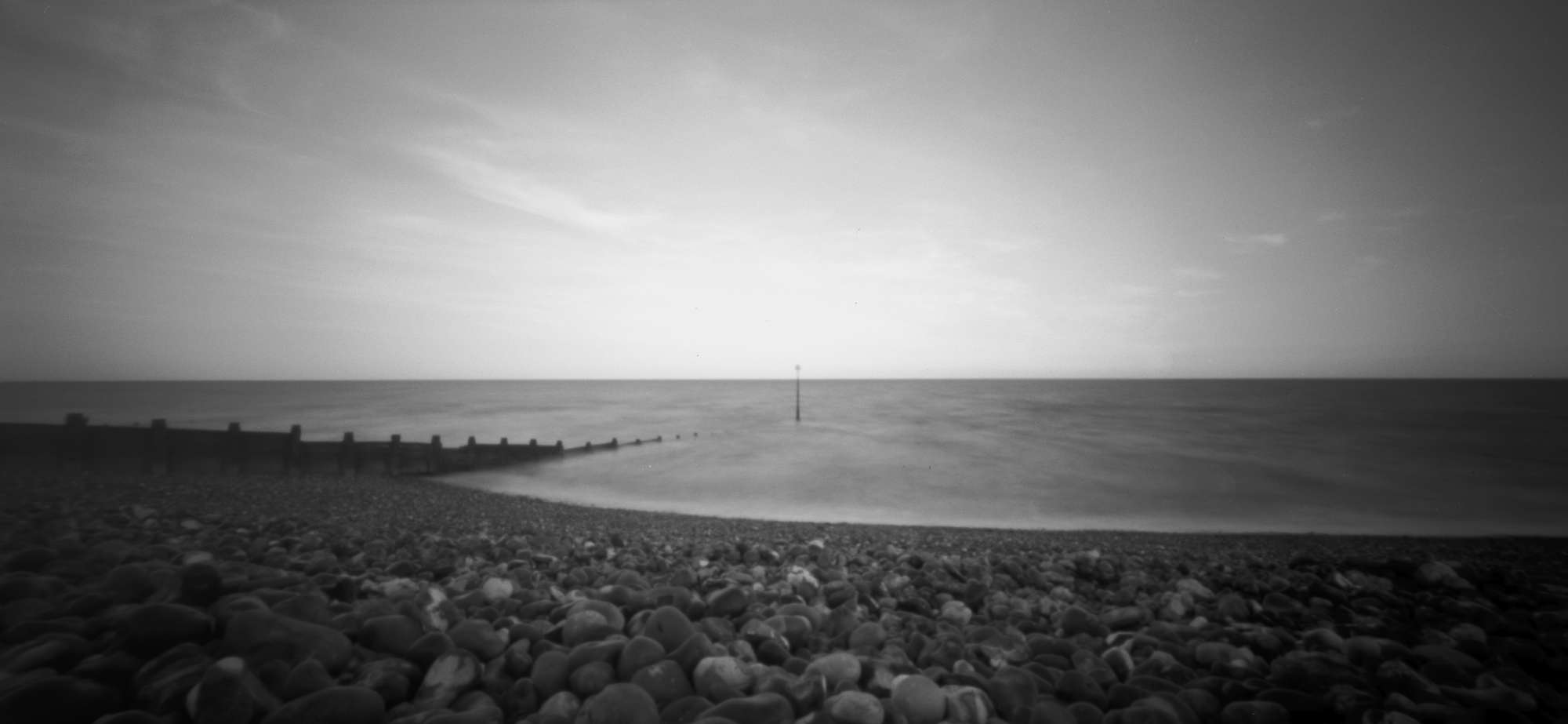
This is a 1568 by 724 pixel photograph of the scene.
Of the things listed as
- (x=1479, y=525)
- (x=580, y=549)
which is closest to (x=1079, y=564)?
(x=580, y=549)

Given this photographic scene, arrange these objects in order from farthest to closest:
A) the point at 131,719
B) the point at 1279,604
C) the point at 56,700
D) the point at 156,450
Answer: the point at 156,450 < the point at 1279,604 < the point at 56,700 < the point at 131,719

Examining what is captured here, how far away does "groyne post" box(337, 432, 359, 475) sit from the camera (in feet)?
49.7

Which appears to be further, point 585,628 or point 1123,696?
point 585,628

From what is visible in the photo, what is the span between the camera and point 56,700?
197 cm

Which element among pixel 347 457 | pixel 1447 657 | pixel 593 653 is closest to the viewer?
pixel 593 653

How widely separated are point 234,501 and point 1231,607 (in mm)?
12751

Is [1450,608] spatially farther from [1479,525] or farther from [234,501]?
[234,501]

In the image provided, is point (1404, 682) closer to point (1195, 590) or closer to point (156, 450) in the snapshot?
point (1195, 590)

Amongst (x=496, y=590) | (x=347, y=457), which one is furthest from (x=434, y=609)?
(x=347, y=457)

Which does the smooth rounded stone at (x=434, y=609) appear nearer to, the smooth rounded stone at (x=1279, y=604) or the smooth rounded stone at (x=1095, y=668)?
the smooth rounded stone at (x=1095, y=668)

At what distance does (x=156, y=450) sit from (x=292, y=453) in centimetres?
248

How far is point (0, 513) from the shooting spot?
5961mm

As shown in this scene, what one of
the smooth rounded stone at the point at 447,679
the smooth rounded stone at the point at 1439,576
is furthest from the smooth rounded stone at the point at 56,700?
the smooth rounded stone at the point at 1439,576

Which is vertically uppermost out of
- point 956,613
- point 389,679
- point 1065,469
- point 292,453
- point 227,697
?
point 227,697
